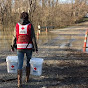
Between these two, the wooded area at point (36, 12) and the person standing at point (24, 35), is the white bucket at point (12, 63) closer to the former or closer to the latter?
the person standing at point (24, 35)

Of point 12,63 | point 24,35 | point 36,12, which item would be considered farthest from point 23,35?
Result: point 36,12

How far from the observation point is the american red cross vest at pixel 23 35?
12.8ft

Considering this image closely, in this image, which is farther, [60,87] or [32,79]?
[32,79]

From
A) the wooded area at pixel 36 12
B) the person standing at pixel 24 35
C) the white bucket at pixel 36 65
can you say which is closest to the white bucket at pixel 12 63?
the person standing at pixel 24 35

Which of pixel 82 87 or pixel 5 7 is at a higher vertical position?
pixel 5 7

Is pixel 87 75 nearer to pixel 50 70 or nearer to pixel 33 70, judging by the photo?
pixel 50 70

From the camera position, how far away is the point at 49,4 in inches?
1126

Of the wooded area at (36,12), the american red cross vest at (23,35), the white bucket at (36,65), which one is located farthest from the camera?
the wooded area at (36,12)

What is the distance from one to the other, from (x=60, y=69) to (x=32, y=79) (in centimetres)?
144

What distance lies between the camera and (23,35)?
3.93 m

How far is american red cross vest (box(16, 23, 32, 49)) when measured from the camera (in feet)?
12.8

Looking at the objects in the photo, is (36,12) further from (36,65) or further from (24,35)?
(24,35)

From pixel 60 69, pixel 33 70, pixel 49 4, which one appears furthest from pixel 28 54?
pixel 49 4

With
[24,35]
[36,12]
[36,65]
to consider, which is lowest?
[36,65]
